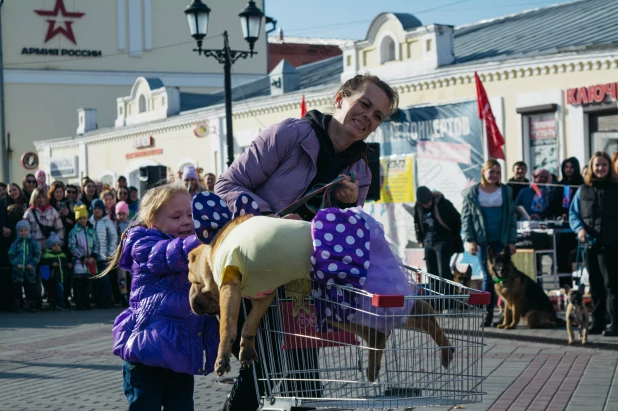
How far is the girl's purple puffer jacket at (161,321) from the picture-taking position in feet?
15.8

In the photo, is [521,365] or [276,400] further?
[521,365]

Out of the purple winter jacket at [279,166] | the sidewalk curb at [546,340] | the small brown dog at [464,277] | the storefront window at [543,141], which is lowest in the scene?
the sidewalk curb at [546,340]

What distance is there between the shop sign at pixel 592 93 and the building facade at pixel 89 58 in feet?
87.4

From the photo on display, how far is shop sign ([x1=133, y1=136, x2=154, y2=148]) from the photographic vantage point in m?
34.6

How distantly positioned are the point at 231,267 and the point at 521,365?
6.54m

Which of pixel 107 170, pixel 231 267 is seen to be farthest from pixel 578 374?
pixel 107 170

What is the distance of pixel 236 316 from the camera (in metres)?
3.79

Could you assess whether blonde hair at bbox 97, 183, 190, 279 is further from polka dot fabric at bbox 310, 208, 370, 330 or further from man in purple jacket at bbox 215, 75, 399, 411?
polka dot fabric at bbox 310, 208, 370, 330

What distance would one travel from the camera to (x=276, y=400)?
4066 millimetres

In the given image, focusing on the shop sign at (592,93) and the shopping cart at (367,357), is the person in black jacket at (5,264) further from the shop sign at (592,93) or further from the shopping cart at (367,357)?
the shopping cart at (367,357)

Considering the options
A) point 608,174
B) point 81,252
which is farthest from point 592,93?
point 81,252

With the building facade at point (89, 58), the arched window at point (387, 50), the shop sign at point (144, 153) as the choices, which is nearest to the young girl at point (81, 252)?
the arched window at point (387, 50)

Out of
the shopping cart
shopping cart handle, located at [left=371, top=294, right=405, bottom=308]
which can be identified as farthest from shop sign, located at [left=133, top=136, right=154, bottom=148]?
shopping cart handle, located at [left=371, top=294, right=405, bottom=308]

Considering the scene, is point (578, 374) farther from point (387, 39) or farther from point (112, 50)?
point (112, 50)
